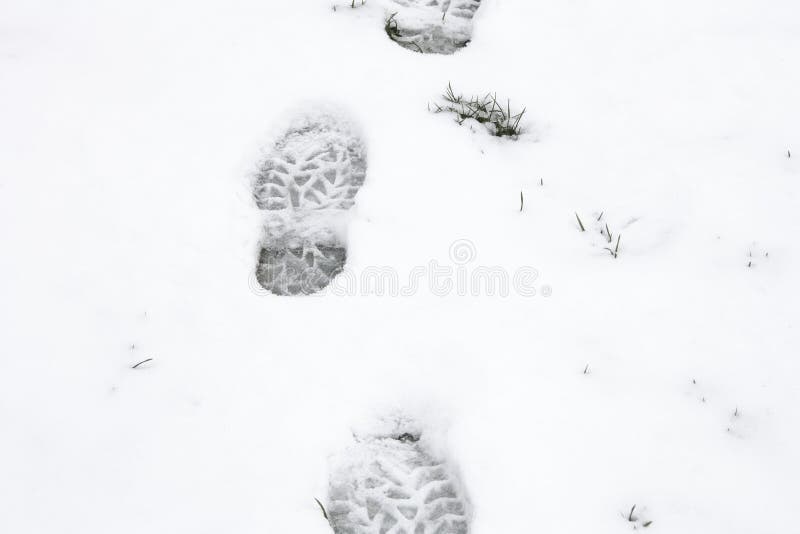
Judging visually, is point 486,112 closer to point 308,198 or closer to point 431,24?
point 431,24

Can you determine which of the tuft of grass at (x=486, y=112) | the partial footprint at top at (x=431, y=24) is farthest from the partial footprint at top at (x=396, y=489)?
the partial footprint at top at (x=431, y=24)

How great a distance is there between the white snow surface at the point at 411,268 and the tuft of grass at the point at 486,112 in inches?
2.9

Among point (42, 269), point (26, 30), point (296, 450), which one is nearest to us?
point (296, 450)

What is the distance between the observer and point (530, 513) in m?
1.81

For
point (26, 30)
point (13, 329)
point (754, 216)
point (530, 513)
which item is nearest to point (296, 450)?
point (530, 513)

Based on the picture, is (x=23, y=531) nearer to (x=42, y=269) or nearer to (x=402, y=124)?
(x=42, y=269)

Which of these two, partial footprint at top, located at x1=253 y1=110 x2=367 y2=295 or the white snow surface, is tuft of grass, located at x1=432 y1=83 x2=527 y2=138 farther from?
partial footprint at top, located at x1=253 y1=110 x2=367 y2=295

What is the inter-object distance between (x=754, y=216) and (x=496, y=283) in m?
1.04

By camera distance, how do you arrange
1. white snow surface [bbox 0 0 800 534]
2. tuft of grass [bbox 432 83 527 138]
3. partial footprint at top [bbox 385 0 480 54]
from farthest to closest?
partial footprint at top [bbox 385 0 480 54] < tuft of grass [bbox 432 83 527 138] < white snow surface [bbox 0 0 800 534]

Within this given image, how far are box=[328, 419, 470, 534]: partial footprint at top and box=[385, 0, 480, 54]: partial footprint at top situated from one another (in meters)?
2.05

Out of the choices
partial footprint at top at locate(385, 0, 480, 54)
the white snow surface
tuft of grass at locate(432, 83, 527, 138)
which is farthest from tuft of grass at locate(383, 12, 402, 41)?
tuft of grass at locate(432, 83, 527, 138)

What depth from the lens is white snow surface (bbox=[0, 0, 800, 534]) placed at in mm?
1870

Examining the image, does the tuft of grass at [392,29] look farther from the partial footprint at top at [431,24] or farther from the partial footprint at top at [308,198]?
the partial footprint at top at [308,198]

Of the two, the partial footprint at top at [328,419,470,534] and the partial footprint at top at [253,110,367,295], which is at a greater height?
the partial footprint at top at [253,110,367,295]
